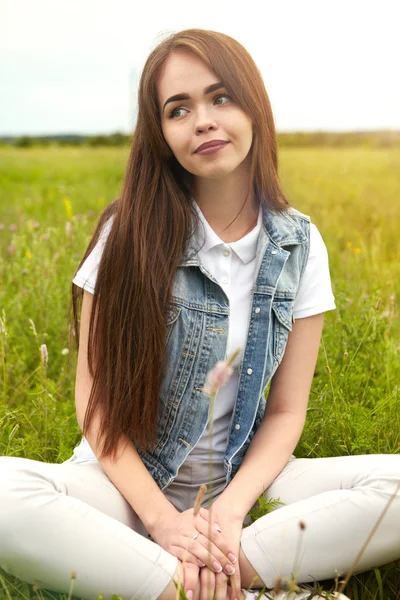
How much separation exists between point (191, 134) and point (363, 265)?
95.5 inches

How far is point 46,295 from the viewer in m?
3.22

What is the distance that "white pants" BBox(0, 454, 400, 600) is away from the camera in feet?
5.88

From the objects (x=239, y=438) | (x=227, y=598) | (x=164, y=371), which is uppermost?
(x=164, y=371)

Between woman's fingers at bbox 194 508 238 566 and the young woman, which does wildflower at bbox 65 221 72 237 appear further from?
woman's fingers at bbox 194 508 238 566

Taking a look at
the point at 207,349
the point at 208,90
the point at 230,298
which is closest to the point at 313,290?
the point at 230,298

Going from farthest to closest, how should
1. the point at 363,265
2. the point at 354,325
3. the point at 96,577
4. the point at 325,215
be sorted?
the point at 325,215 < the point at 363,265 < the point at 354,325 < the point at 96,577

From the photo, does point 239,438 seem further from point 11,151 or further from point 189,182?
point 11,151

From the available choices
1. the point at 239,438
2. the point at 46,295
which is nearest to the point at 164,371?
the point at 239,438

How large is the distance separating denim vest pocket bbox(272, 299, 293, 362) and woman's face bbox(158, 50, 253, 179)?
401mm

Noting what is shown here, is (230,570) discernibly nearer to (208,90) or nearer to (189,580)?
(189,580)

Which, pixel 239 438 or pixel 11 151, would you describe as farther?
pixel 11 151

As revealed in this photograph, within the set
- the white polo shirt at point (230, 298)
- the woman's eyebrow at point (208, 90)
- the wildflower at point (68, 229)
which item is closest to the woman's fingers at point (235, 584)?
the white polo shirt at point (230, 298)

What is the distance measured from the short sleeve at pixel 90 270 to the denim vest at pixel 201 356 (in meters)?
0.23

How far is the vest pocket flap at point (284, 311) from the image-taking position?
2135mm
